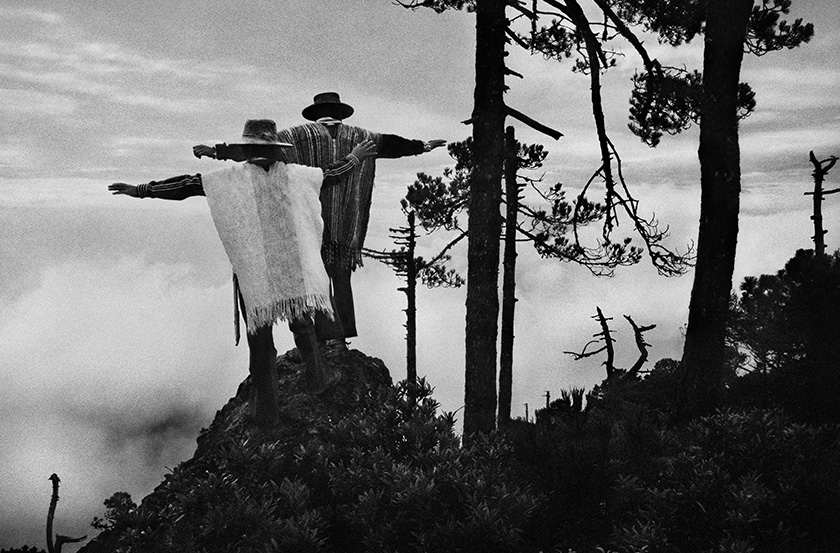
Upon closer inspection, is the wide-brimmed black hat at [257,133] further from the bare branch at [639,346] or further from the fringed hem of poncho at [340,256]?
the bare branch at [639,346]

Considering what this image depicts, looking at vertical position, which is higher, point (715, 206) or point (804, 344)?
point (715, 206)

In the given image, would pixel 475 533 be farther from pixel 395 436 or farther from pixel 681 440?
pixel 681 440

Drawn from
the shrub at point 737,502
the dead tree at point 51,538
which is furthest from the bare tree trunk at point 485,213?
the dead tree at point 51,538

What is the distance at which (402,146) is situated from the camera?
26.2ft

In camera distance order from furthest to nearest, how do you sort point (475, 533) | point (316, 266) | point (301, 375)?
point (301, 375) < point (316, 266) < point (475, 533)

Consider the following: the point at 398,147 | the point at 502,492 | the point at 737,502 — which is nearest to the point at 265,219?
the point at 398,147

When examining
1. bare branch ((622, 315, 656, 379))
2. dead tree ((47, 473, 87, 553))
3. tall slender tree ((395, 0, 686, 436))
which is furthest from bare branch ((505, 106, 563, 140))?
dead tree ((47, 473, 87, 553))

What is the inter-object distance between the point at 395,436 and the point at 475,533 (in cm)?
145

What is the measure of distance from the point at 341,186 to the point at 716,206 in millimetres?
4190

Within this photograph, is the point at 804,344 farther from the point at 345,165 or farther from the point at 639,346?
the point at 345,165

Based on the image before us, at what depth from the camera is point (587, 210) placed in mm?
11633

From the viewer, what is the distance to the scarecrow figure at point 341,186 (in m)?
7.69

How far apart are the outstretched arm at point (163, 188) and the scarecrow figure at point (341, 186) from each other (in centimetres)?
148

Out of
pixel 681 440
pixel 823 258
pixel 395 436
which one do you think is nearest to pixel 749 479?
pixel 681 440
